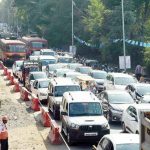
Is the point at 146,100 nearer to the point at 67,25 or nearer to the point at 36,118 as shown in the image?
the point at 36,118

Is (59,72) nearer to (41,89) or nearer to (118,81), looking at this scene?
(118,81)

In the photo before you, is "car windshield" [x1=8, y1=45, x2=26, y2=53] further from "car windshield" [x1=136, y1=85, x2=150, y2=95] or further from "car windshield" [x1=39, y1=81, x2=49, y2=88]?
"car windshield" [x1=136, y1=85, x2=150, y2=95]

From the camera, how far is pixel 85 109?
18.7m

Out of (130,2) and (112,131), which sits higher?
(130,2)

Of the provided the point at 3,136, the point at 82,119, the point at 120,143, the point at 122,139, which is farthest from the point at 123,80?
the point at 120,143

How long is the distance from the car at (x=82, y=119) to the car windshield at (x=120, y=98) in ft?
10.2

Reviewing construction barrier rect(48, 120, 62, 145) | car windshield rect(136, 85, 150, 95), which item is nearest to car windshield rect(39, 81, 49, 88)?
car windshield rect(136, 85, 150, 95)

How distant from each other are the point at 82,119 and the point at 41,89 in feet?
37.0

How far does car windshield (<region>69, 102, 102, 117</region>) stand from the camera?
1853 centimetres

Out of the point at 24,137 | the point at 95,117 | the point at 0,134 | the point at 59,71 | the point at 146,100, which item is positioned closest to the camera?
the point at 0,134

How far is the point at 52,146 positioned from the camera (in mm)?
18406

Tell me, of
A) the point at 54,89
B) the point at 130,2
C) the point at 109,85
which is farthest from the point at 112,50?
the point at 54,89

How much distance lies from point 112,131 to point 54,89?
448cm

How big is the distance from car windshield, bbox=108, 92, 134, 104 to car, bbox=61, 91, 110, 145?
3.11 meters
